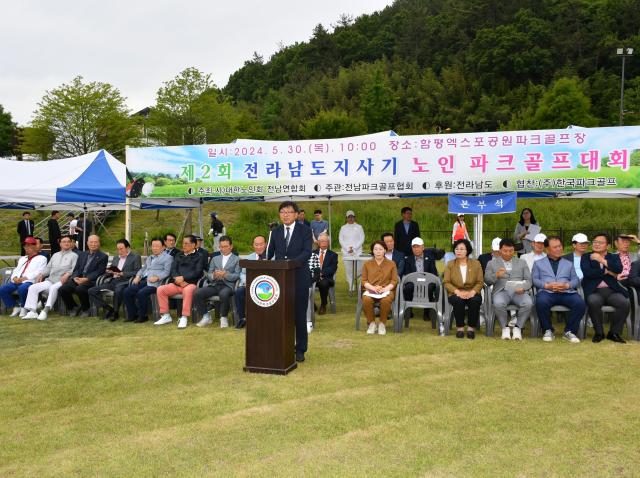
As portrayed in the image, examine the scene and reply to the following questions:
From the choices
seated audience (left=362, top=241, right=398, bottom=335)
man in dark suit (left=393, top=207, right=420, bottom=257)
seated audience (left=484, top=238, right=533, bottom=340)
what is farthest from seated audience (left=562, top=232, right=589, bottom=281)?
man in dark suit (left=393, top=207, right=420, bottom=257)

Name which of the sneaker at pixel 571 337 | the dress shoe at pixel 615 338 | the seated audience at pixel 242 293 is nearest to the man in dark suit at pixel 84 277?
the seated audience at pixel 242 293

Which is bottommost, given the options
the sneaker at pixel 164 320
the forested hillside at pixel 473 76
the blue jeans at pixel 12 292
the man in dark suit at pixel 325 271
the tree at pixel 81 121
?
the sneaker at pixel 164 320

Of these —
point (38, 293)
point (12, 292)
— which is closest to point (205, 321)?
point (38, 293)

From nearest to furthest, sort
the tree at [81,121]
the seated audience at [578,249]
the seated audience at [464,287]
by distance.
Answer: the seated audience at [464,287] < the seated audience at [578,249] < the tree at [81,121]

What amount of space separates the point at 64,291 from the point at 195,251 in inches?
79.7

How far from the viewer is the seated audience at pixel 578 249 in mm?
5801

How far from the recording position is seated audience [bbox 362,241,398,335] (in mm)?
5910

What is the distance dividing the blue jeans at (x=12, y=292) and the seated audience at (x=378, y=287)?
479 centimetres

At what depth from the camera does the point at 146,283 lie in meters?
6.80

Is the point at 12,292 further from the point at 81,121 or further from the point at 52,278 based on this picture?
the point at 81,121

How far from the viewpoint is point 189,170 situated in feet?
26.1

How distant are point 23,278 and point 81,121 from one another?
71.3ft

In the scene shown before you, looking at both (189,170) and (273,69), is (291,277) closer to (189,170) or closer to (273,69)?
(189,170)

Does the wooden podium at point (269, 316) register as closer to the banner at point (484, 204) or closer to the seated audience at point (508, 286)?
the seated audience at point (508, 286)
